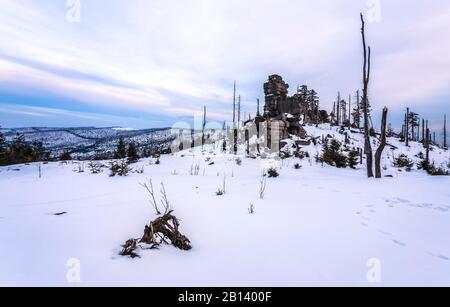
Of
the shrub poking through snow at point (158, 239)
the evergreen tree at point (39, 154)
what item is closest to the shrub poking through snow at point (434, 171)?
the shrub poking through snow at point (158, 239)

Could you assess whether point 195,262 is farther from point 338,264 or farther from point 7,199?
point 7,199

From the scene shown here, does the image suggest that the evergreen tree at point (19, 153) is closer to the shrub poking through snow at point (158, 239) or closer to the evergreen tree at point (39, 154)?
the evergreen tree at point (39, 154)

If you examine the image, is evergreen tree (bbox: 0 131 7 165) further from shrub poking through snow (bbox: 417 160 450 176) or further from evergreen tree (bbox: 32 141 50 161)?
shrub poking through snow (bbox: 417 160 450 176)

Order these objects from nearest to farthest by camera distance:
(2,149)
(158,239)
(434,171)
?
(158,239) → (434,171) → (2,149)

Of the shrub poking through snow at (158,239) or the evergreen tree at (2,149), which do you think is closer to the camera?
the shrub poking through snow at (158,239)

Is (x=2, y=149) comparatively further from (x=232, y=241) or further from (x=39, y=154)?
(x=232, y=241)

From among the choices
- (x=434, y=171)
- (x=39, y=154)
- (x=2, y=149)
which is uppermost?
(x=2, y=149)

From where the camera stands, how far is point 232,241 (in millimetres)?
2549

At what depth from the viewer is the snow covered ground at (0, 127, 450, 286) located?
1.84 meters

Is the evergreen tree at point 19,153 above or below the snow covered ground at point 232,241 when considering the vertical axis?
above

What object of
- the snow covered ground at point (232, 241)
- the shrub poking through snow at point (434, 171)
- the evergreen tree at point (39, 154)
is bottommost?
the snow covered ground at point (232, 241)

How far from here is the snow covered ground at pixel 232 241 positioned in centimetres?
184

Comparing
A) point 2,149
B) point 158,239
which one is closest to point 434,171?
point 158,239
